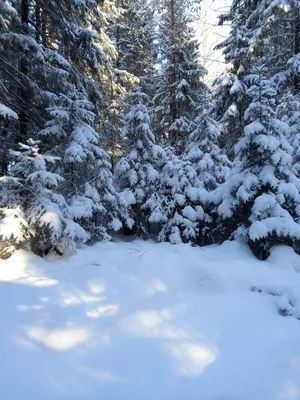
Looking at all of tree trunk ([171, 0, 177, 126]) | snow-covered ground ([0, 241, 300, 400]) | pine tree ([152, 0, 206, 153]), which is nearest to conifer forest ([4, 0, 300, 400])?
snow-covered ground ([0, 241, 300, 400])

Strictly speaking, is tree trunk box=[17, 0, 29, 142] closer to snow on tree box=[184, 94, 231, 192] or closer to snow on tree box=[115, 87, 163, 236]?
snow on tree box=[115, 87, 163, 236]

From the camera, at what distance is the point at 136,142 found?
11719 millimetres

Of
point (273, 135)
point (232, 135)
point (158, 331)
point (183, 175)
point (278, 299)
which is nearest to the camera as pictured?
point (158, 331)

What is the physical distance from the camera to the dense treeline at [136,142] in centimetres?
605

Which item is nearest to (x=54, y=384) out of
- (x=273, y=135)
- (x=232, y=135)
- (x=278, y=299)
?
(x=278, y=299)

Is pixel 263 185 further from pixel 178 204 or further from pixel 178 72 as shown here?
pixel 178 72

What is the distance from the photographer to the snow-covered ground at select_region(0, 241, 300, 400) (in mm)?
2744

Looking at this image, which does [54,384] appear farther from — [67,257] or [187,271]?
[67,257]

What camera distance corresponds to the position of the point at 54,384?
8.68 ft

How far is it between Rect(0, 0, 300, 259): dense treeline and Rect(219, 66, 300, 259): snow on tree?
26 millimetres

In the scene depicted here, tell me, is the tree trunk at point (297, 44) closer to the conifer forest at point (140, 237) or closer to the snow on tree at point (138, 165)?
the conifer forest at point (140, 237)

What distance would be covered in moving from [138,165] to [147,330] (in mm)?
8411

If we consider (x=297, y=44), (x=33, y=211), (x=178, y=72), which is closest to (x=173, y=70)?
(x=178, y=72)

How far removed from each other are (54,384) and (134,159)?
31.0 ft
